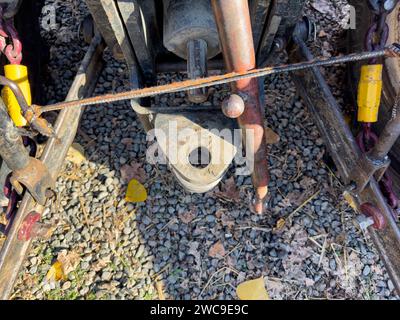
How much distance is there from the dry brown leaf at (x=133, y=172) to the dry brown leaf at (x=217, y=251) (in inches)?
20.5

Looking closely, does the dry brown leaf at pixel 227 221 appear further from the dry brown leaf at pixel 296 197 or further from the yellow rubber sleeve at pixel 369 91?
the yellow rubber sleeve at pixel 369 91

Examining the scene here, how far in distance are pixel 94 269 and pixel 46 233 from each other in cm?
40

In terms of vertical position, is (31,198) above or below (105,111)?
above

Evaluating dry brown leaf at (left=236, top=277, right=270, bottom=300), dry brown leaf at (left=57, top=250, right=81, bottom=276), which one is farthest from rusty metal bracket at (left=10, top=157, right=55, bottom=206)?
dry brown leaf at (left=236, top=277, right=270, bottom=300)

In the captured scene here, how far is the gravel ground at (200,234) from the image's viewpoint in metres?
2.18

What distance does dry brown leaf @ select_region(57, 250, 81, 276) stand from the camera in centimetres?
222

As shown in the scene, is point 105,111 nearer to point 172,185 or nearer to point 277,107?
point 172,185

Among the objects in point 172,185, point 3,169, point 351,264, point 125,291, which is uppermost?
point 3,169

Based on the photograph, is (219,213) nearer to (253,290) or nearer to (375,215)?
(253,290)

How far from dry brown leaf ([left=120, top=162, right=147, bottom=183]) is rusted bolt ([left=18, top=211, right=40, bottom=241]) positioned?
24.5 inches

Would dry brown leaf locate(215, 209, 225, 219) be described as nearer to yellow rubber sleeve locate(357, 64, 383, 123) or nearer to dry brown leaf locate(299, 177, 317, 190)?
dry brown leaf locate(299, 177, 317, 190)

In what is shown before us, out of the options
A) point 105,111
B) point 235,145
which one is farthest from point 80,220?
point 235,145

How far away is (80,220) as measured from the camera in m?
2.32

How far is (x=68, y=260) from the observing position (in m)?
2.23
